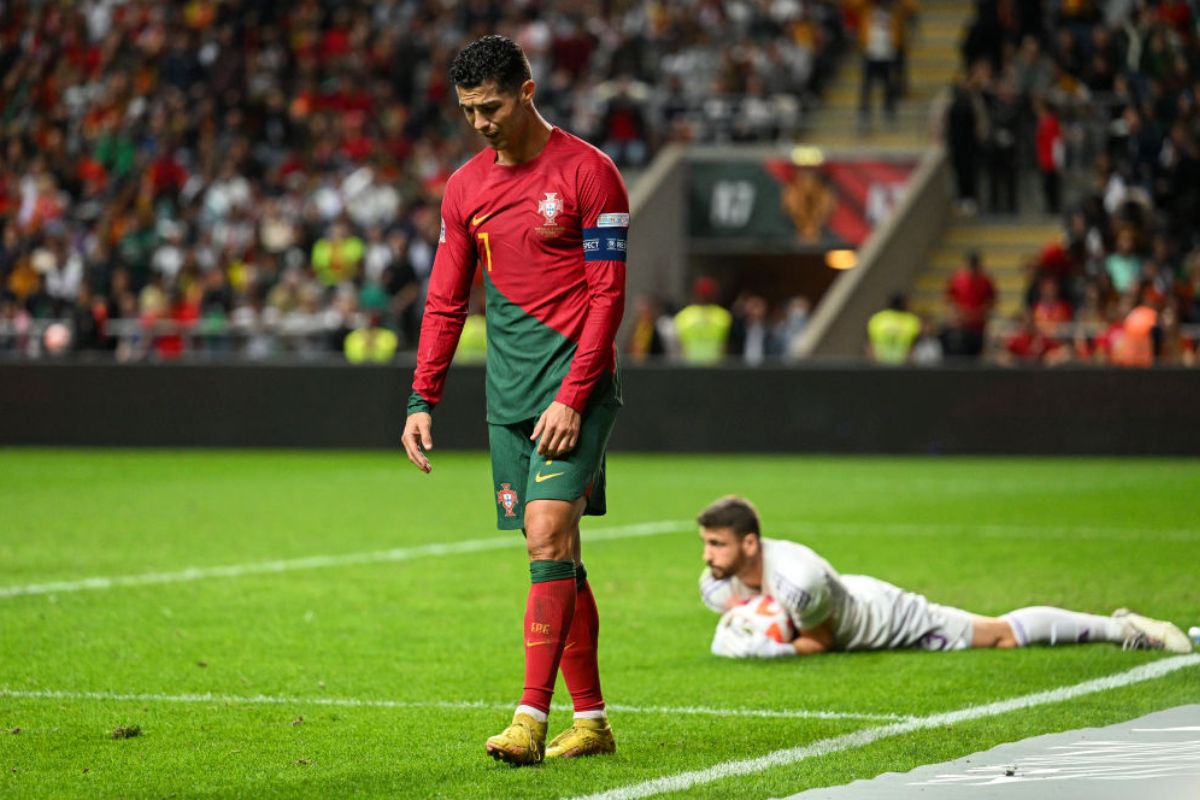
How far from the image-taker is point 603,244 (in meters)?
6.16

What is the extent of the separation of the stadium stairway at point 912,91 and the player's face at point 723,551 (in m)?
23.0

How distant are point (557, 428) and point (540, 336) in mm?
371

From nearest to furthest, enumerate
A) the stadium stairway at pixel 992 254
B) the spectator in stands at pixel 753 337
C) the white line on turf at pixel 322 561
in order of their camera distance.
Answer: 1. the white line on turf at pixel 322 561
2. the spectator in stands at pixel 753 337
3. the stadium stairway at pixel 992 254

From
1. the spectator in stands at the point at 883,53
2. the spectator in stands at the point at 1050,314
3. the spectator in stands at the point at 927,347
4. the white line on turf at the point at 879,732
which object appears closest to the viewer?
the white line on turf at the point at 879,732

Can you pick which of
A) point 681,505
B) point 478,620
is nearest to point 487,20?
point 681,505

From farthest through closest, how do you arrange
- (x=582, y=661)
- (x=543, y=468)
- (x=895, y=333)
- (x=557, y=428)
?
(x=895, y=333), (x=582, y=661), (x=543, y=468), (x=557, y=428)

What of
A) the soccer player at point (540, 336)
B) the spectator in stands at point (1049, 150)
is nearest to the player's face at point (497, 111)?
the soccer player at point (540, 336)

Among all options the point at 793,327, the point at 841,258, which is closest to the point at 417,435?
the point at 793,327

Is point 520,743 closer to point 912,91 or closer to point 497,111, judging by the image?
point 497,111

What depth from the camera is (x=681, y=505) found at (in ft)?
55.4

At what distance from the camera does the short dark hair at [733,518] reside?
8297 millimetres

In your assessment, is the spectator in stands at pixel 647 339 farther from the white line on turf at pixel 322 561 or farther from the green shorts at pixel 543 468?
the green shorts at pixel 543 468

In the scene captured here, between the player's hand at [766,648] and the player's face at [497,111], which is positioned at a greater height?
the player's face at [497,111]

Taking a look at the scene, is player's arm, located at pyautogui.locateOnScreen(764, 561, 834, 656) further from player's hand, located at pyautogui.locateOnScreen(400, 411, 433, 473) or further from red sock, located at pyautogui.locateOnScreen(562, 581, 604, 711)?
player's hand, located at pyautogui.locateOnScreen(400, 411, 433, 473)
